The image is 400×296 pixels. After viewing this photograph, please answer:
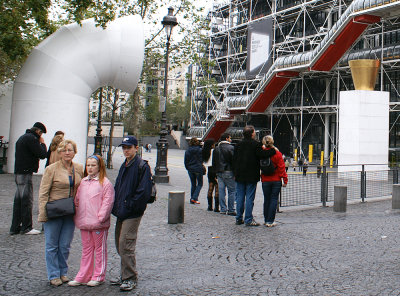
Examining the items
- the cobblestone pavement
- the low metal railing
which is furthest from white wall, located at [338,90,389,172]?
the cobblestone pavement

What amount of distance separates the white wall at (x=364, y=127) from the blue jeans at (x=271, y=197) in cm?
1302

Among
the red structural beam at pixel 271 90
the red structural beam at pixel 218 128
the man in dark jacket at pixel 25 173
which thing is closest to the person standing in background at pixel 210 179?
the man in dark jacket at pixel 25 173

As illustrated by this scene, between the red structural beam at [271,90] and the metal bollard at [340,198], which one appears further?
the red structural beam at [271,90]

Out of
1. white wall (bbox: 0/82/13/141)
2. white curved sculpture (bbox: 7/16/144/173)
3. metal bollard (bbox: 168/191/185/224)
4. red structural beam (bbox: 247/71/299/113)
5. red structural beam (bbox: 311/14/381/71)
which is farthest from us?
red structural beam (bbox: 247/71/299/113)

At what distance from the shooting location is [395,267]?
19.2 ft

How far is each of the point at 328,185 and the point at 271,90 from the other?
25132 millimetres

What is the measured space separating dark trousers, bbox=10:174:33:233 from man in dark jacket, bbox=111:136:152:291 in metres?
3.04

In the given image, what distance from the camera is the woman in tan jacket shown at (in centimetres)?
506

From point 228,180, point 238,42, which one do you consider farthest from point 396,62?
point 228,180

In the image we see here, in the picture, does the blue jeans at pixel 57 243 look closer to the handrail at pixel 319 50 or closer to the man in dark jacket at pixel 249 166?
the man in dark jacket at pixel 249 166

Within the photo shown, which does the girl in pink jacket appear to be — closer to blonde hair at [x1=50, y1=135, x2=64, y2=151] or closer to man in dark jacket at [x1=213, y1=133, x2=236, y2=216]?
blonde hair at [x1=50, y1=135, x2=64, y2=151]

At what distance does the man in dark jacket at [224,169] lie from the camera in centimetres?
998

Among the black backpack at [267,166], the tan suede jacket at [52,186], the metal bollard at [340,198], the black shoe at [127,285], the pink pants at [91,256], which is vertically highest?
the black backpack at [267,166]

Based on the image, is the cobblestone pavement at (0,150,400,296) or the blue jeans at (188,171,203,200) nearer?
the cobblestone pavement at (0,150,400,296)
